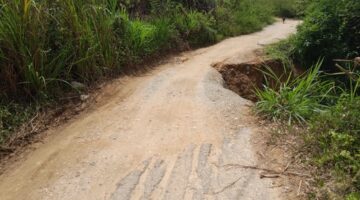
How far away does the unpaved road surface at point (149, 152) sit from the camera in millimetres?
3004

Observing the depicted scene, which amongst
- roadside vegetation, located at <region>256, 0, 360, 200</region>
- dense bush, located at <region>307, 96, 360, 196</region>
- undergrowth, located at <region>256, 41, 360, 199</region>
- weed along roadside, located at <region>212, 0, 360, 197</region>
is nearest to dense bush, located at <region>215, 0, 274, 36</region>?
roadside vegetation, located at <region>256, 0, 360, 200</region>

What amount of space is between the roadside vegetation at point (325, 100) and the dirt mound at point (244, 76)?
579 millimetres

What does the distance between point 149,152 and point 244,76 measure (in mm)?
3213

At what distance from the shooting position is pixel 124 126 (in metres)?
4.06

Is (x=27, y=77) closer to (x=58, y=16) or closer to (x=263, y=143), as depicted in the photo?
(x=58, y=16)

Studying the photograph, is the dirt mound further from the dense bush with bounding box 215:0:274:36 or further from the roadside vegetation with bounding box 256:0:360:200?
the dense bush with bounding box 215:0:274:36

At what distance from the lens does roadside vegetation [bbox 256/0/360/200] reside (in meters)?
3.05

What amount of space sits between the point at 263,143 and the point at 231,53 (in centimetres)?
369

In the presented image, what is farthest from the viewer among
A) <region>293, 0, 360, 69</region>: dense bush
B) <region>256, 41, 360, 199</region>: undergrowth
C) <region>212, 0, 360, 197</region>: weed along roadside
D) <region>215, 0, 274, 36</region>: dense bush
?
<region>215, 0, 274, 36</region>: dense bush

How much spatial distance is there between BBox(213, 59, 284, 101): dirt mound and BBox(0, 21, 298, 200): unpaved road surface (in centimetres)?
99

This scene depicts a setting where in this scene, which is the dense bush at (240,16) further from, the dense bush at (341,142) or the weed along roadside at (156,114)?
the dense bush at (341,142)

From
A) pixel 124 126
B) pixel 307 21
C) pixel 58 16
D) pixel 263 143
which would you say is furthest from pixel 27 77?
pixel 307 21

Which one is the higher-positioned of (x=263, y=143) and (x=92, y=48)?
(x=92, y=48)

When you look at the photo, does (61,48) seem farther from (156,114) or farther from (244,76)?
(244,76)
